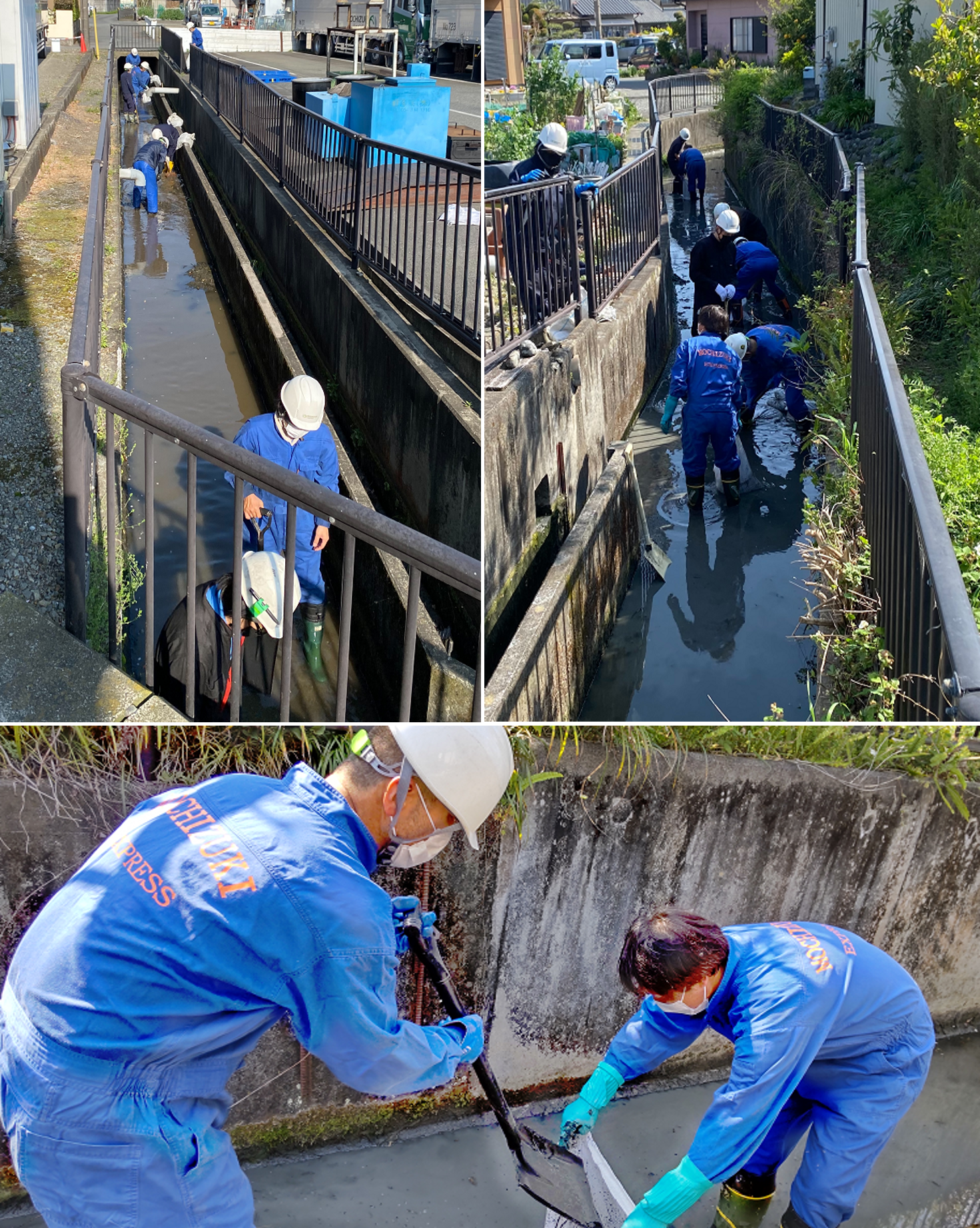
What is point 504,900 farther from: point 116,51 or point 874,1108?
point 116,51

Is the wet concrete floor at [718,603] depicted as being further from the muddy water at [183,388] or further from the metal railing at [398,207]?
the metal railing at [398,207]

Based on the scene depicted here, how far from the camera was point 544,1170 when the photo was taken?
2.90 m

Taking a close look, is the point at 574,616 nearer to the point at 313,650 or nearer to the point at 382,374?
the point at 313,650

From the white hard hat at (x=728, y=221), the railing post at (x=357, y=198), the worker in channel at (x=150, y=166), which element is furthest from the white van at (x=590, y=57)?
the worker in channel at (x=150, y=166)

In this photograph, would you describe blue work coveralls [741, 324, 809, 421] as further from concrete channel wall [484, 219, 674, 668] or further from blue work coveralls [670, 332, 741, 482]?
blue work coveralls [670, 332, 741, 482]

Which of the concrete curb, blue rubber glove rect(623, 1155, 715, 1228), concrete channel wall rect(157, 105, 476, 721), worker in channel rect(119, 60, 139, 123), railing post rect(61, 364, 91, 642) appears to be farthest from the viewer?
worker in channel rect(119, 60, 139, 123)

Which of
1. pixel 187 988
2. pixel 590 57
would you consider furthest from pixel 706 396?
pixel 187 988

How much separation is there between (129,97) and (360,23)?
24973 millimetres

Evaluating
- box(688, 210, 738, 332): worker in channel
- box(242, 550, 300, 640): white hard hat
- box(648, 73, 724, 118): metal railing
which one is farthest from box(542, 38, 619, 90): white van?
box(688, 210, 738, 332): worker in channel

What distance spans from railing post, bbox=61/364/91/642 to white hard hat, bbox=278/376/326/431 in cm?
115

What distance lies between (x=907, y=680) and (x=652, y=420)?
5497 mm

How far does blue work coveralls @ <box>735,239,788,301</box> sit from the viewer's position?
9531mm

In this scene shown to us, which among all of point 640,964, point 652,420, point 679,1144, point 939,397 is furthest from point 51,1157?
point 652,420

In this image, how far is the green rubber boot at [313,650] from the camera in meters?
5.26
